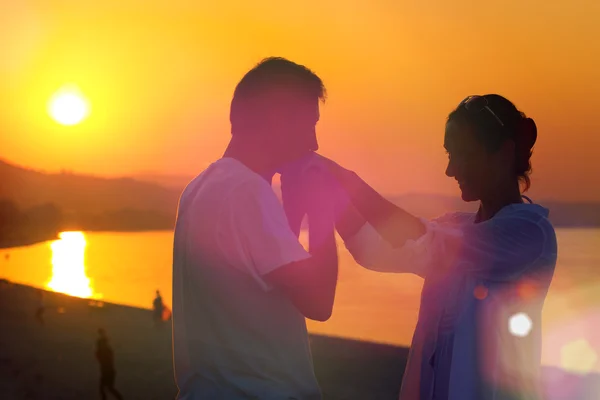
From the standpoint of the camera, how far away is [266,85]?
2508 millimetres

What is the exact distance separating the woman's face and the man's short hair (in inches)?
28.1

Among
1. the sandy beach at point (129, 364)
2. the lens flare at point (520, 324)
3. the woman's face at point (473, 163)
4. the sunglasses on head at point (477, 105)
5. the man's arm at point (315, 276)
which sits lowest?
the sandy beach at point (129, 364)

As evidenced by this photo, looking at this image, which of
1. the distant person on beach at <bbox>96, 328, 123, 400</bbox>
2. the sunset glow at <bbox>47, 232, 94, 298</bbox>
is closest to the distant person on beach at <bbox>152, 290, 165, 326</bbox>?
the distant person on beach at <bbox>96, 328, 123, 400</bbox>

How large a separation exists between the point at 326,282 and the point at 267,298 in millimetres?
227

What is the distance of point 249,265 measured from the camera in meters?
2.27

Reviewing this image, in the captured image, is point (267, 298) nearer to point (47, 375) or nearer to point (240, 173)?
point (240, 173)

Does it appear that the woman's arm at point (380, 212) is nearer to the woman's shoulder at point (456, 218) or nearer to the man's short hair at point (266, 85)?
the man's short hair at point (266, 85)

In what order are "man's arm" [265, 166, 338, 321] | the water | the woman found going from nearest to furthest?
"man's arm" [265, 166, 338, 321] → the woman → the water

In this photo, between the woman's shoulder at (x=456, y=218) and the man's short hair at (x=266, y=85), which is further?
the woman's shoulder at (x=456, y=218)

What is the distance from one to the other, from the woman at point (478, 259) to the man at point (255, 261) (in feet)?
1.25

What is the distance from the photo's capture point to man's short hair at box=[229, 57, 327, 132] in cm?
250

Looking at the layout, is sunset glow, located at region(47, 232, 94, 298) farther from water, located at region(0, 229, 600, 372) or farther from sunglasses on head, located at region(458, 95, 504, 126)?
sunglasses on head, located at region(458, 95, 504, 126)

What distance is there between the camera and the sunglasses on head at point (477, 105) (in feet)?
8.98

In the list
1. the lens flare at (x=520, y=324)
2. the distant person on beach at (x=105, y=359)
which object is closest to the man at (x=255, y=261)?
the lens flare at (x=520, y=324)
